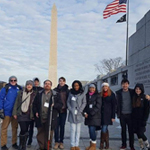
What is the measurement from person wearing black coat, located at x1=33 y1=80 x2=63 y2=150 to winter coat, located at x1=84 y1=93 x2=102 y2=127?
0.70 m

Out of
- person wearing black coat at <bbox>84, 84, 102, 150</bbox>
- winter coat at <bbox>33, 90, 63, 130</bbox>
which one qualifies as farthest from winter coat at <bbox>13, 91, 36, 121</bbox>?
person wearing black coat at <bbox>84, 84, 102, 150</bbox>

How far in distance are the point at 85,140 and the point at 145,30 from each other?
406 cm

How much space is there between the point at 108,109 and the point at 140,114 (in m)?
0.78

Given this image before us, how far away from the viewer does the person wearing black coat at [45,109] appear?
5.44 m

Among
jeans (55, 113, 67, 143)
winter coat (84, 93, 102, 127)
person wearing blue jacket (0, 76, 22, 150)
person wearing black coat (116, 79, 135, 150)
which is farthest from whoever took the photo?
jeans (55, 113, 67, 143)

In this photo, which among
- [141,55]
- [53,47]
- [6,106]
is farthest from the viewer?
[53,47]

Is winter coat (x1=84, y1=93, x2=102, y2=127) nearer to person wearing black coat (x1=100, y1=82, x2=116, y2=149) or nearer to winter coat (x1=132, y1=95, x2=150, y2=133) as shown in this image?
person wearing black coat (x1=100, y1=82, x2=116, y2=149)

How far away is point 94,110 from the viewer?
5.53 m

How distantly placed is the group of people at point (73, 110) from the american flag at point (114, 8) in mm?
8415

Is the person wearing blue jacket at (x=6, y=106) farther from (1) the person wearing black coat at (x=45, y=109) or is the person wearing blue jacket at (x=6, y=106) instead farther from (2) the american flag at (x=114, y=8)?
(2) the american flag at (x=114, y=8)

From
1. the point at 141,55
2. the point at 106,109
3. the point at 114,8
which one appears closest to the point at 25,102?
the point at 106,109

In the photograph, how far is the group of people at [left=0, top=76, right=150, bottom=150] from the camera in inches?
216

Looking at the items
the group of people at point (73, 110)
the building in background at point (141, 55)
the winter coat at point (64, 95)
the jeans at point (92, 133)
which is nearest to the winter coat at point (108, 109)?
the group of people at point (73, 110)

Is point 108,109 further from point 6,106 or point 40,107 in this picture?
point 6,106
